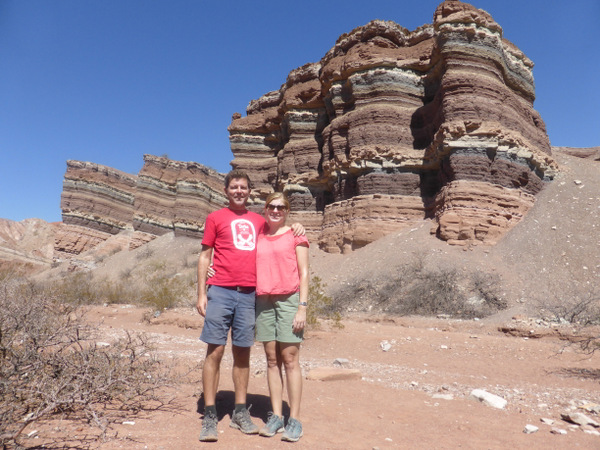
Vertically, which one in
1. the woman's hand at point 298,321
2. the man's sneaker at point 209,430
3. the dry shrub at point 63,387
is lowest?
the man's sneaker at point 209,430

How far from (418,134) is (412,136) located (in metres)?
0.30

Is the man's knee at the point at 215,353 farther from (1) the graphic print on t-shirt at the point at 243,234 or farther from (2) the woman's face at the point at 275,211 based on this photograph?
(2) the woman's face at the point at 275,211

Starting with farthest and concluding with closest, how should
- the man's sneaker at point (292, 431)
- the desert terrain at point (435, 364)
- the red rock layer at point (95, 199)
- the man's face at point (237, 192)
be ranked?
the red rock layer at point (95, 199) < the man's face at point (237, 192) < the desert terrain at point (435, 364) < the man's sneaker at point (292, 431)

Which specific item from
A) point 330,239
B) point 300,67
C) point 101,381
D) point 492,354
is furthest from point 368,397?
point 300,67

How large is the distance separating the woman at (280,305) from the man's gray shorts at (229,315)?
0.28ft

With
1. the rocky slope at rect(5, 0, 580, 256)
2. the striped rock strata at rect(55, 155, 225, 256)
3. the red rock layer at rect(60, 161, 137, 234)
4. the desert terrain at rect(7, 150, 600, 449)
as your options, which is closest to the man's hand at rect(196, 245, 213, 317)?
the desert terrain at rect(7, 150, 600, 449)

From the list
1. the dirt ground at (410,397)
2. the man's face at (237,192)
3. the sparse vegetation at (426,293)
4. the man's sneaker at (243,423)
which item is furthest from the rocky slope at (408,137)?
the man's sneaker at (243,423)

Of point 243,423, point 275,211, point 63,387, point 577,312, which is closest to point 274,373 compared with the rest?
point 243,423

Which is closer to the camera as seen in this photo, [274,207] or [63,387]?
[63,387]

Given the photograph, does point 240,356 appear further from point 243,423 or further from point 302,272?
point 302,272

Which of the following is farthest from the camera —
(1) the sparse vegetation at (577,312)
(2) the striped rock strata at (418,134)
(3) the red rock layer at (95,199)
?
(3) the red rock layer at (95,199)

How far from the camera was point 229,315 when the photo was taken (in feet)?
10.1

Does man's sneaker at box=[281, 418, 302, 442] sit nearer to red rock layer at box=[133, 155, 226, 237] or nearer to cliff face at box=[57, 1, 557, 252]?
cliff face at box=[57, 1, 557, 252]

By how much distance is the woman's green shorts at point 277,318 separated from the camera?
298 cm
